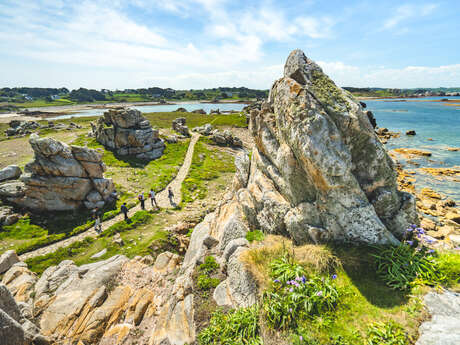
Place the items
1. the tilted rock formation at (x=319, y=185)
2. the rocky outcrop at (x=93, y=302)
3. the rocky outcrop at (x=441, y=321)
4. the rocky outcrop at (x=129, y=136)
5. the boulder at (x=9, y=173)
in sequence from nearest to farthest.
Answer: the rocky outcrop at (x=441, y=321) → the tilted rock formation at (x=319, y=185) → the rocky outcrop at (x=93, y=302) → the boulder at (x=9, y=173) → the rocky outcrop at (x=129, y=136)

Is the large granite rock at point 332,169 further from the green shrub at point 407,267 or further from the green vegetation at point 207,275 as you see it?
the green vegetation at point 207,275

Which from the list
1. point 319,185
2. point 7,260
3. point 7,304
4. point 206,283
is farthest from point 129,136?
point 319,185

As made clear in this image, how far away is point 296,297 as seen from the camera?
25.3ft

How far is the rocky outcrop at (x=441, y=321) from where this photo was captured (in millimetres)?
5789

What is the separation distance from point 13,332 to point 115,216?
763 inches

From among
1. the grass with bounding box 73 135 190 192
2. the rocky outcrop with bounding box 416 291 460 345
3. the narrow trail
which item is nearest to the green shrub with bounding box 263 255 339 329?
the rocky outcrop with bounding box 416 291 460 345

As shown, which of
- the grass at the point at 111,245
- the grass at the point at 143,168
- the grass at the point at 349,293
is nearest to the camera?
the grass at the point at 349,293

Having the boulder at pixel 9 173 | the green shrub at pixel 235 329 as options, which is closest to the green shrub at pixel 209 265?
the green shrub at pixel 235 329

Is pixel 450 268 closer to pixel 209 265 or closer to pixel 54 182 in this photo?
pixel 209 265

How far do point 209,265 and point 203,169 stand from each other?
34474mm

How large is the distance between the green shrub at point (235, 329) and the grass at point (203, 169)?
23826mm

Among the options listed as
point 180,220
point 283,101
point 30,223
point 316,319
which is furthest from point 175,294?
point 30,223

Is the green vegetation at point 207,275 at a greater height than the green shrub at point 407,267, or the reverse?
the green shrub at point 407,267

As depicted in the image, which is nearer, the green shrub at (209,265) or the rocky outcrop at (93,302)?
the rocky outcrop at (93,302)
